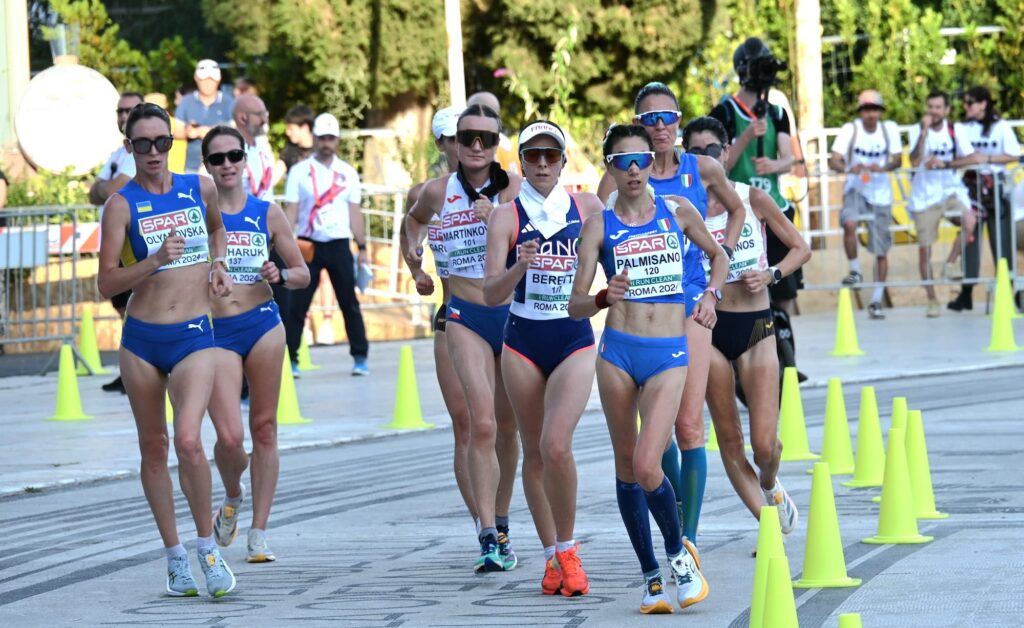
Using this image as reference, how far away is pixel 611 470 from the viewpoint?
1272cm

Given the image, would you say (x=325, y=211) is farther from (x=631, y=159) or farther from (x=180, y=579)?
(x=631, y=159)

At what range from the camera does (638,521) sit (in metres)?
8.19

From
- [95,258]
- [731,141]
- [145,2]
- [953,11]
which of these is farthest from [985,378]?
[145,2]

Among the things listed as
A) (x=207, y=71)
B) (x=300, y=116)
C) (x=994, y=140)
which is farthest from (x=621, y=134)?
(x=994, y=140)

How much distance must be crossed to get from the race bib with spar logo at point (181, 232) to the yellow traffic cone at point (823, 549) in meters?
2.87

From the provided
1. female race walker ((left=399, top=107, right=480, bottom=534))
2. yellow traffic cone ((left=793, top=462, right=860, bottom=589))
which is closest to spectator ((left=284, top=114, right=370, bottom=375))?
female race walker ((left=399, top=107, right=480, bottom=534))

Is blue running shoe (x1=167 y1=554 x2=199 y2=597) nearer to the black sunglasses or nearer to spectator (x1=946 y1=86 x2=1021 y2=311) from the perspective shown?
the black sunglasses

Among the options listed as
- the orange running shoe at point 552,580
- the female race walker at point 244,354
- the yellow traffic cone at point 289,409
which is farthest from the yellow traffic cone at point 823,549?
the yellow traffic cone at point 289,409

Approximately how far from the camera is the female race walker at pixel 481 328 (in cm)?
940

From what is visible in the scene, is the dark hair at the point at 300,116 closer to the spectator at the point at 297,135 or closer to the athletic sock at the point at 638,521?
the spectator at the point at 297,135

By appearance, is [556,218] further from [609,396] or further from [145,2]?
[145,2]

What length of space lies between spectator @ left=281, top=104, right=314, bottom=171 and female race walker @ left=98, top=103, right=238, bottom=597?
949cm

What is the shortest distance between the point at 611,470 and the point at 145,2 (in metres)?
27.8

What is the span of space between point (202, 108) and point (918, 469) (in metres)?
11.8
